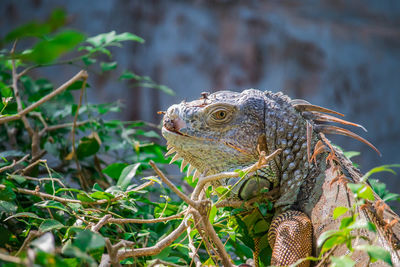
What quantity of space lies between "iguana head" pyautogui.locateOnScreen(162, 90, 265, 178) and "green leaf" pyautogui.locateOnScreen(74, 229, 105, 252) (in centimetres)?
96

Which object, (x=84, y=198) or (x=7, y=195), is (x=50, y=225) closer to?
(x=84, y=198)

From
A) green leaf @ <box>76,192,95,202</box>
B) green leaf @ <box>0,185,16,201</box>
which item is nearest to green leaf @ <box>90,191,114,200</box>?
green leaf @ <box>76,192,95,202</box>

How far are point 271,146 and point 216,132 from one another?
282mm

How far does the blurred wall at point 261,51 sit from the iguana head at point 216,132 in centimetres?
517

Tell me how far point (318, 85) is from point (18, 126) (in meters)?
5.83

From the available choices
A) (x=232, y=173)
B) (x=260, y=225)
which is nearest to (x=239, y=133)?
(x=260, y=225)

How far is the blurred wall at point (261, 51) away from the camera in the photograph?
7.25 m

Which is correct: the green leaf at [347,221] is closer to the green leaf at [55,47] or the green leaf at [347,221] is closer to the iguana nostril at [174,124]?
the green leaf at [55,47]

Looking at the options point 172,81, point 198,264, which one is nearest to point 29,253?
point 198,264

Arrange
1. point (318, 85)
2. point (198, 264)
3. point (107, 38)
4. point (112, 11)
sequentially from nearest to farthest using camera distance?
point (198, 264)
point (107, 38)
point (112, 11)
point (318, 85)

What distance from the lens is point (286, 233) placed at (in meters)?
1.89

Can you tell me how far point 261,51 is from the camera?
25.6 feet

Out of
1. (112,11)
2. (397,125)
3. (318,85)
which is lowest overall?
(397,125)

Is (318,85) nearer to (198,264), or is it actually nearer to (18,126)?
(18,126)
